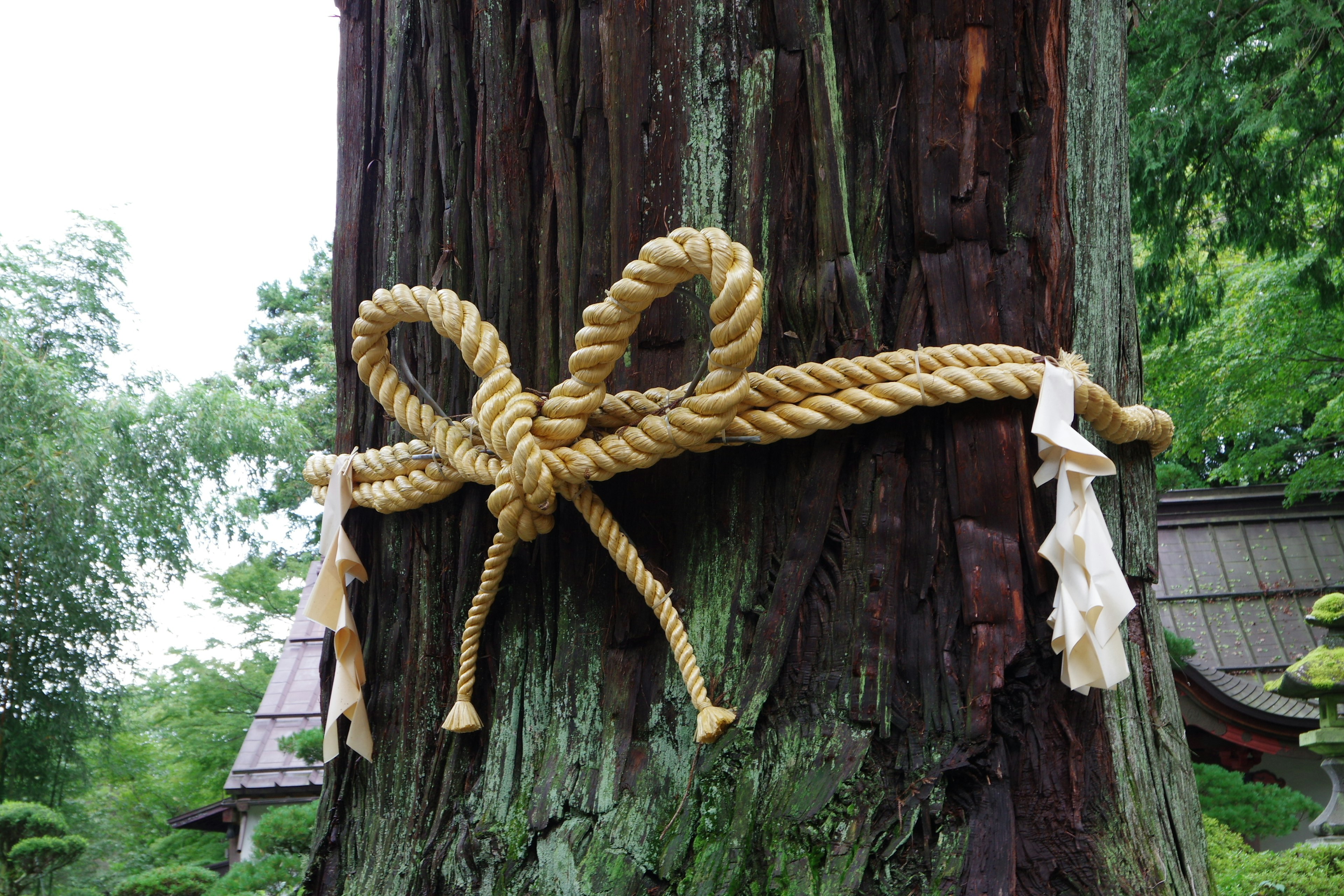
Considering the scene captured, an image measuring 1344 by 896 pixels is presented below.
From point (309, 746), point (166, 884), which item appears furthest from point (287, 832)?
point (166, 884)

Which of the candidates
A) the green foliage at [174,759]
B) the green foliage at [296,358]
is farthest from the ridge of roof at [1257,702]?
the green foliage at [296,358]

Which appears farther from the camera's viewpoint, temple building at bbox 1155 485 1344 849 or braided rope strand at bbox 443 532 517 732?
temple building at bbox 1155 485 1344 849

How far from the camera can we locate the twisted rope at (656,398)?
0.83 metres

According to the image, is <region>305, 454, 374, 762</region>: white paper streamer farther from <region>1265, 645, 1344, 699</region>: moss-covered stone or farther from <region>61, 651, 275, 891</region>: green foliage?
<region>61, 651, 275, 891</region>: green foliage

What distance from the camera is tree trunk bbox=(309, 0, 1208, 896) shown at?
861mm

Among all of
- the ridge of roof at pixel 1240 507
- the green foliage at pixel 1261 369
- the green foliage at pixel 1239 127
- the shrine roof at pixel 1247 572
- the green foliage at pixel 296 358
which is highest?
the green foliage at pixel 296 358

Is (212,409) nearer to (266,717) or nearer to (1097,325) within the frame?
(266,717)

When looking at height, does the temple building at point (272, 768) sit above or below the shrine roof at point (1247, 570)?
below

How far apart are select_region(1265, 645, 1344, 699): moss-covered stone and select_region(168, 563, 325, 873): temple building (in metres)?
5.74

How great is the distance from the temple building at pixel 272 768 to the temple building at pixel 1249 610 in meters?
5.72

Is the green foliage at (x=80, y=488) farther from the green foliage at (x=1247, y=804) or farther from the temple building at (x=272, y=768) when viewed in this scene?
the green foliage at (x=1247, y=804)

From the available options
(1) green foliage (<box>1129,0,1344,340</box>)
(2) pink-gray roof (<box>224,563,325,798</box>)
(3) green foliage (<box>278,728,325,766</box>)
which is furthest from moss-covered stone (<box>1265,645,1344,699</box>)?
(2) pink-gray roof (<box>224,563,325,798</box>)

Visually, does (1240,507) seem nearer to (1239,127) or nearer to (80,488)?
(1239,127)

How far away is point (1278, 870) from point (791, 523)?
4153mm
